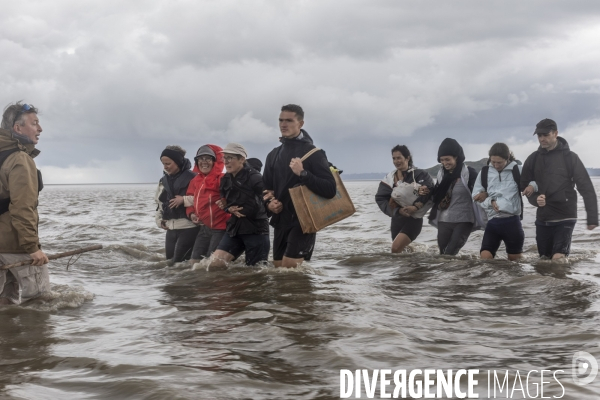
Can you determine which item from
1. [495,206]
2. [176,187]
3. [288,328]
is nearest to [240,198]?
[176,187]

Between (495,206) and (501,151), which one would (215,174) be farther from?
(501,151)

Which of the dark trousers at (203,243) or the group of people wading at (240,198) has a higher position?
the group of people wading at (240,198)

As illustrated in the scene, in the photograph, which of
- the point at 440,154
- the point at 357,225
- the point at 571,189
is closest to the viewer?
the point at 571,189

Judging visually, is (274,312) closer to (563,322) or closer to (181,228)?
(563,322)

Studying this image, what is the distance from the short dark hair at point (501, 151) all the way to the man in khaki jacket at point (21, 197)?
613cm

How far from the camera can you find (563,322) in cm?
591

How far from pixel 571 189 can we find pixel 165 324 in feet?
19.5

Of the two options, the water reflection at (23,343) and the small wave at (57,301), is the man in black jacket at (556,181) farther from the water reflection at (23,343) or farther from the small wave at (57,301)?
the water reflection at (23,343)

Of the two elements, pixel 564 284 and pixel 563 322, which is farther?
pixel 564 284

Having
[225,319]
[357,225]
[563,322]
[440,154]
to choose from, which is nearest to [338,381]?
[225,319]

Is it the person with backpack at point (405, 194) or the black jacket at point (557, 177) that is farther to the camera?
the person with backpack at point (405, 194)

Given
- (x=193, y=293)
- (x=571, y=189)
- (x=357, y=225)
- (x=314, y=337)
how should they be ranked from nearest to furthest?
(x=314, y=337)
(x=193, y=293)
(x=571, y=189)
(x=357, y=225)

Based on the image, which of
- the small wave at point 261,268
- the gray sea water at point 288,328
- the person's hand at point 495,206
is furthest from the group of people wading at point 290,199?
the gray sea water at point 288,328

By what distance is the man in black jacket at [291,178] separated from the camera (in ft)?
23.7
